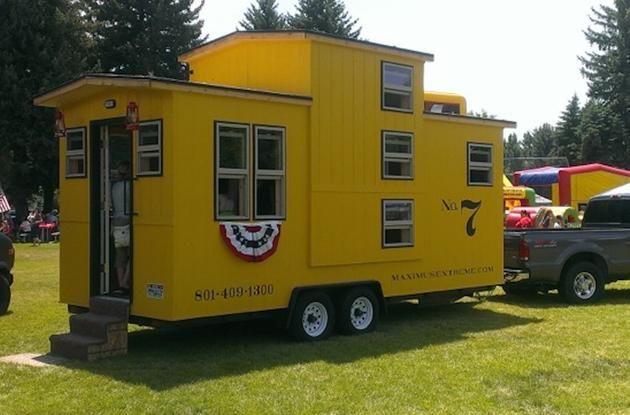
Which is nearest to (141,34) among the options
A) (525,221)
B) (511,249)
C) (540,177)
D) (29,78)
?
(29,78)

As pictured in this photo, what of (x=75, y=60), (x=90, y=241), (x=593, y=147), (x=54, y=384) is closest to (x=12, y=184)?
(x=75, y=60)

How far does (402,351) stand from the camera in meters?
9.11

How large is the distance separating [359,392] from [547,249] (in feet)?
23.1

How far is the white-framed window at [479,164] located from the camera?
12172mm

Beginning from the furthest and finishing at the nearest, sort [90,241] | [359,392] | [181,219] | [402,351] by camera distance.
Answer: [90,241], [402,351], [181,219], [359,392]

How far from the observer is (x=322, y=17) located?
4806cm

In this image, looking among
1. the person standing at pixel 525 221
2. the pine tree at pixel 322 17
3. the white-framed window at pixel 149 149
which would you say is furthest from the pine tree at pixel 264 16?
the white-framed window at pixel 149 149

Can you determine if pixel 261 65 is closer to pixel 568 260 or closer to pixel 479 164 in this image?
pixel 479 164

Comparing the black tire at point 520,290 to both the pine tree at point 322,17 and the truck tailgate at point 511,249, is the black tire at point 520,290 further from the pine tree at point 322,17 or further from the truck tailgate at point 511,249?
the pine tree at point 322,17

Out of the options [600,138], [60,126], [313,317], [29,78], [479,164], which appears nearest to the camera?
[313,317]

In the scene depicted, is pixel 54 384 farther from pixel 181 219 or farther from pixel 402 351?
pixel 402 351

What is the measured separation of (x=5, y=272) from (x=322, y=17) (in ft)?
126

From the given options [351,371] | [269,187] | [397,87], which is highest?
[397,87]

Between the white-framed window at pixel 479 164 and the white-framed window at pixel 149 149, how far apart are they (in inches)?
211
